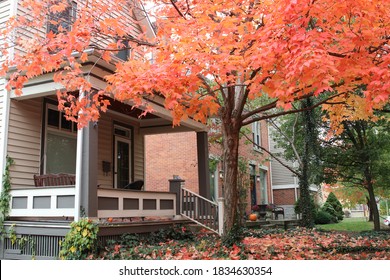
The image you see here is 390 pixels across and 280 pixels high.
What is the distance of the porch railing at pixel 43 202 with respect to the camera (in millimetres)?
8969

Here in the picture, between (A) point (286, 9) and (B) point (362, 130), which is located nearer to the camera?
(A) point (286, 9)

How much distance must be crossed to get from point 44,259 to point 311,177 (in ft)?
41.1

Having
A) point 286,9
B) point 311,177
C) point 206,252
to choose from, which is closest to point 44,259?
point 206,252

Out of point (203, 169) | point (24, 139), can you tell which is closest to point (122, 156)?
point (203, 169)

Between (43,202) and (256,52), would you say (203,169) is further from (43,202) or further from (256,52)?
(256,52)

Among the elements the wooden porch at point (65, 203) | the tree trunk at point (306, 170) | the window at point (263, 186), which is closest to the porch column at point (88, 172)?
the wooden porch at point (65, 203)

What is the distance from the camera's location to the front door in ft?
46.0

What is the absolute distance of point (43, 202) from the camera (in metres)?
9.41

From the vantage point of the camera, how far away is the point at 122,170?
14398 mm

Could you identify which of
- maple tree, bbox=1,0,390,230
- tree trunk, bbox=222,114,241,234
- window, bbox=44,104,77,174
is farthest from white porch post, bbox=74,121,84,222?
tree trunk, bbox=222,114,241,234

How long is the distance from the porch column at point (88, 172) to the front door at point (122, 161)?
502 centimetres

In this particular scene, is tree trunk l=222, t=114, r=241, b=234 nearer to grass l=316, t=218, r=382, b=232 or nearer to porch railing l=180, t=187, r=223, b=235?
porch railing l=180, t=187, r=223, b=235

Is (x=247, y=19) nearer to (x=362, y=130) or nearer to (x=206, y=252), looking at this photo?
(x=206, y=252)

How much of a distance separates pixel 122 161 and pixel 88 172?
5727 millimetres
